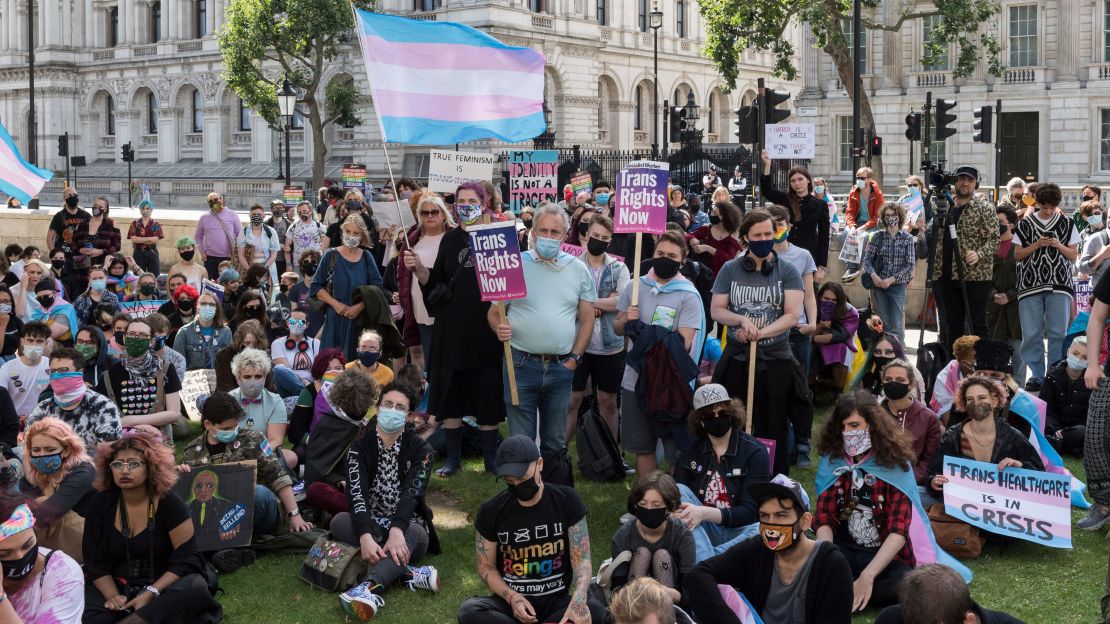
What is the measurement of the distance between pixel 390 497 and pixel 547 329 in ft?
5.55

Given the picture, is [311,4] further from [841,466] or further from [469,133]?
[841,466]

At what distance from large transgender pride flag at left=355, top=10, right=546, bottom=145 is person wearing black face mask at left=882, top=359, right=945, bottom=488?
4221 millimetres

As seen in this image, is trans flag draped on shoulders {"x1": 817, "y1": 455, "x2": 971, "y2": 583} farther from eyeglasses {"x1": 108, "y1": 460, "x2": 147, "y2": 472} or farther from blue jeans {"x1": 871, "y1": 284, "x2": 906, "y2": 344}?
blue jeans {"x1": 871, "y1": 284, "x2": 906, "y2": 344}

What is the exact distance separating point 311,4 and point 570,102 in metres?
13.1

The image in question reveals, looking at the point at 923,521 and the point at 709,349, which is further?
the point at 709,349

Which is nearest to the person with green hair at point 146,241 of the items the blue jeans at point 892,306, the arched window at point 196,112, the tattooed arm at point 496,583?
the blue jeans at point 892,306

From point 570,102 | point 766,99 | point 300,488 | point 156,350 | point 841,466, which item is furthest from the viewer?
A: point 570,102

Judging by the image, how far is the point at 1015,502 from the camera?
7.58m

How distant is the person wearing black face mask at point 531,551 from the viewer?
616 centimetres

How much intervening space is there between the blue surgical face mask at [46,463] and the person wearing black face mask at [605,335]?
12.0 ft

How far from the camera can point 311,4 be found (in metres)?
43.0

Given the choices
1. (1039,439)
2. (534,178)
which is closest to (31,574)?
(1039,439)

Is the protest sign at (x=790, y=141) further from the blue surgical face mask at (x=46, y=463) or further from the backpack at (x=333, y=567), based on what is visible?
the blue surgical face mask at (x=46, y=463)

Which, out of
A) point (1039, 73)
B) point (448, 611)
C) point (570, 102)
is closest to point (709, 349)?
point (448, 611)
